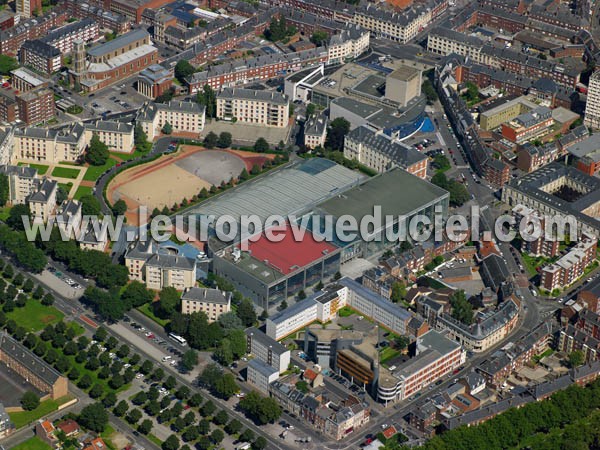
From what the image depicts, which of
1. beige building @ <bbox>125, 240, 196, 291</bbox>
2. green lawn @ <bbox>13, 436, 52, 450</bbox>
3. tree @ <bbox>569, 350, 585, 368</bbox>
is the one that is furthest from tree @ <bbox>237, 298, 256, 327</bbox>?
tree @ <bbox>569, 350, 585, 368</bbox>

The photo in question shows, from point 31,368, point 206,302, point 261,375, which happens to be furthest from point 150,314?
point 261,375

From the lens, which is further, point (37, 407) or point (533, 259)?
point (533, 259)

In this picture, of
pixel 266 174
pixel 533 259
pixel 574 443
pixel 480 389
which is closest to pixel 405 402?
pixel 480 389

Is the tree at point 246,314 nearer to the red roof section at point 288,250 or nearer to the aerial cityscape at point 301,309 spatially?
the aerial cityscape at point 301,309

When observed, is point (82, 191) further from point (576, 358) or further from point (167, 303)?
point (576, 358)

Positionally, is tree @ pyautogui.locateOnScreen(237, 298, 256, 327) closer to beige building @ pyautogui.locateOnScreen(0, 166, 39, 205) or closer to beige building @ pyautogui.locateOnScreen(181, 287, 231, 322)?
beige building @ pyautogui.locateOnScreen(181, 287, 231, 322)

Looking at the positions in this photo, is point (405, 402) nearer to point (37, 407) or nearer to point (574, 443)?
point (574, 443)

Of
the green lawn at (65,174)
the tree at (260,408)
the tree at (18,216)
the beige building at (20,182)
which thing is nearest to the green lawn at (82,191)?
the green lawn at (65,174)
